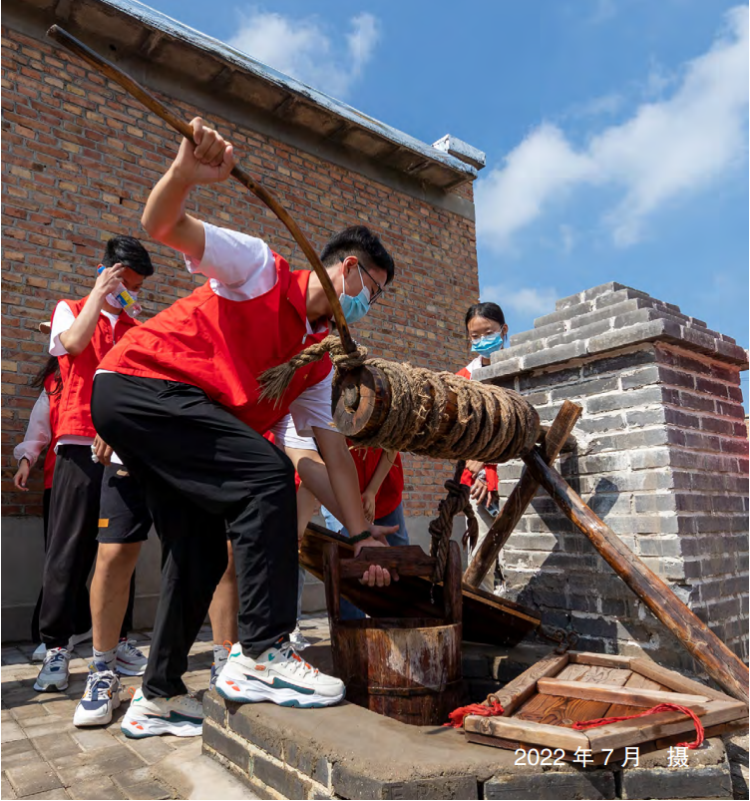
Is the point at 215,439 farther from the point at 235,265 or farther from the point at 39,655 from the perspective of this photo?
the point at 39,655

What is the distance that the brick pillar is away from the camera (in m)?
2.73

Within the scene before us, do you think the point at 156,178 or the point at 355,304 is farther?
the point at 156,178

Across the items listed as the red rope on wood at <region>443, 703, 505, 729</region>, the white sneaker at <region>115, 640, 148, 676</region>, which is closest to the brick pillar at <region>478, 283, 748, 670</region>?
the red rope on wood at <region>443, 703, 505, 729</region>

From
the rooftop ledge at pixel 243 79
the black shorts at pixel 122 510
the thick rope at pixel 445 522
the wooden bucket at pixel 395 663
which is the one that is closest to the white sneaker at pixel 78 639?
the black shorts at pixel 122 510

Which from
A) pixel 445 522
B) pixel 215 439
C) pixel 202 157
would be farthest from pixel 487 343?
pixel 202 157

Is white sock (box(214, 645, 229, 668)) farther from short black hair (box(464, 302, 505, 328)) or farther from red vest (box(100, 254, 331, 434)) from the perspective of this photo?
short black hair (box(464, 302, 505, 328))

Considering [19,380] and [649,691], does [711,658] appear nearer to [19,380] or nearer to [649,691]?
[649,691]

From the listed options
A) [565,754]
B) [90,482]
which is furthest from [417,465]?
[565,754]

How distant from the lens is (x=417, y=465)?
24.1 ft

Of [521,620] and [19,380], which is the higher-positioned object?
[19,380]

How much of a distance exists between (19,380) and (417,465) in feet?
13.6

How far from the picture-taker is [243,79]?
628 cm

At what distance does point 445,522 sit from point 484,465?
46.1 inches

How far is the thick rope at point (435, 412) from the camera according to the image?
225 centimetres
